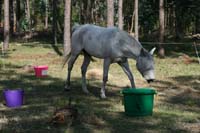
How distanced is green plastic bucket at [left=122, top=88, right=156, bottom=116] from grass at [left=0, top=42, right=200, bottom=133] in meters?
0.16

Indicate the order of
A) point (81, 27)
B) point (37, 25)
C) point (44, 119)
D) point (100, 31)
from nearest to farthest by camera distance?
point (44, 119) < point (100, 31) < point (81, 27) < point (37, 25)

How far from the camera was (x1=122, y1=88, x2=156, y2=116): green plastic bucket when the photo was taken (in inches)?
305

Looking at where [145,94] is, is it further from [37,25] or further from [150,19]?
[37,25]

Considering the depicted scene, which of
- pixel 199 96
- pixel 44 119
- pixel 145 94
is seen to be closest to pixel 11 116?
pixel 44 119

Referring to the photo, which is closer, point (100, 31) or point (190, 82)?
point (100, 31)

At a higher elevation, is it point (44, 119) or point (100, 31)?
point (100, 31)

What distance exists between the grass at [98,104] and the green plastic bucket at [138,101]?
16 centimetres

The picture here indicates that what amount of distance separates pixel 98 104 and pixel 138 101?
1768 mm

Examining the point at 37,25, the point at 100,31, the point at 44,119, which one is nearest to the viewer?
the point at 44,119

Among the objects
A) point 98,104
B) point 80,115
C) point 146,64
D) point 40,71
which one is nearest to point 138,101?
point 80,115

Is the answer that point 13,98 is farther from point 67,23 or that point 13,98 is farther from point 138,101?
point 67,23

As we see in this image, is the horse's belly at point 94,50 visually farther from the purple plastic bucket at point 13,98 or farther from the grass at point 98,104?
the purple plastic bucket at point 13,98

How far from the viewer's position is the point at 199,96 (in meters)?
10.9

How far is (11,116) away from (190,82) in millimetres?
7423
